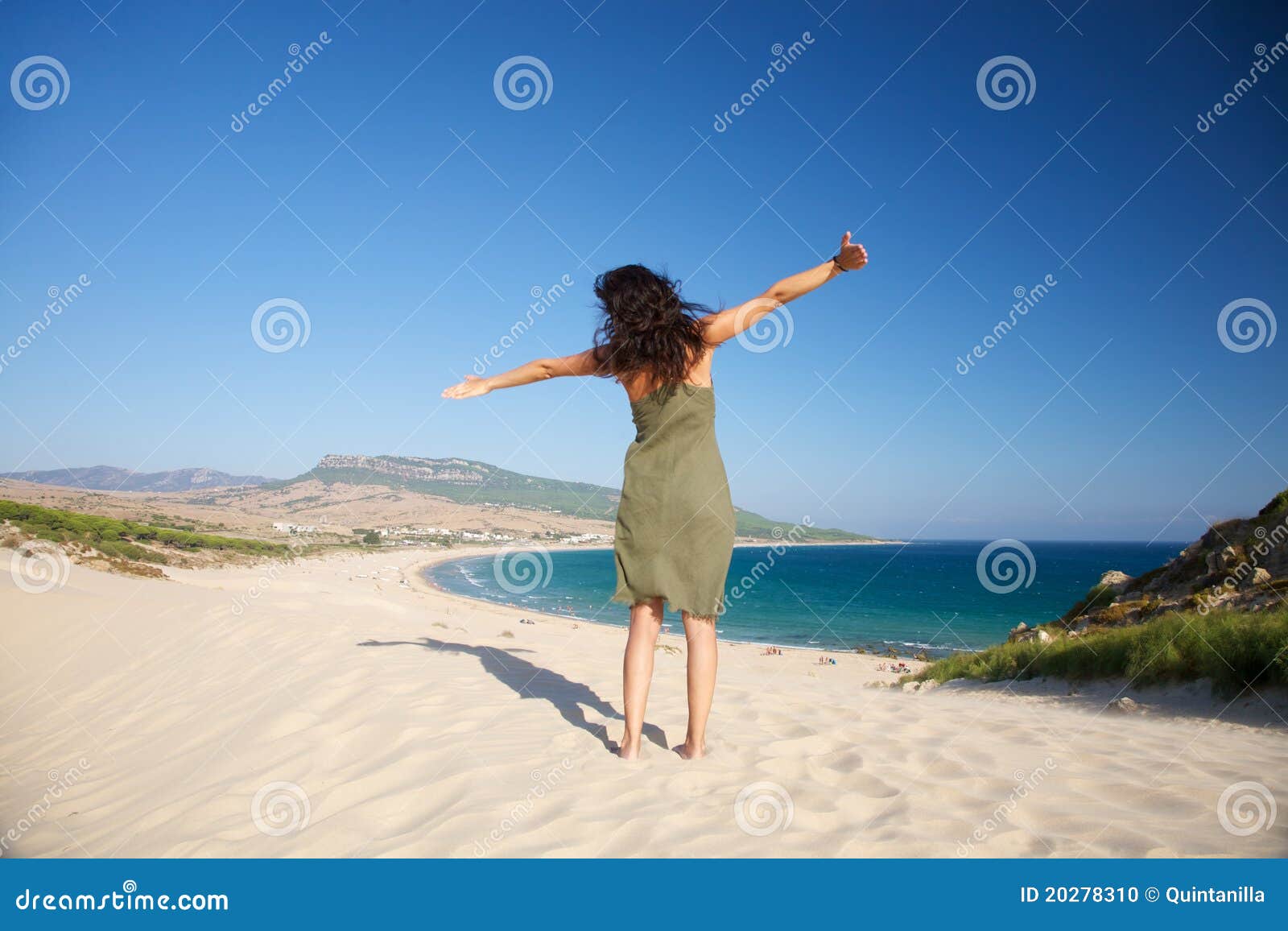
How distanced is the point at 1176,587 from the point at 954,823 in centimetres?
908

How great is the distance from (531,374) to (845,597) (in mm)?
51340

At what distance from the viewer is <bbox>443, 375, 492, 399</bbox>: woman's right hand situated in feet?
12.0

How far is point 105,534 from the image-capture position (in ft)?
72.8

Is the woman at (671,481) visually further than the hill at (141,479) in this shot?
No

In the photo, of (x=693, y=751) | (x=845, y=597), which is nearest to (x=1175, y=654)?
(x=693, y=751)

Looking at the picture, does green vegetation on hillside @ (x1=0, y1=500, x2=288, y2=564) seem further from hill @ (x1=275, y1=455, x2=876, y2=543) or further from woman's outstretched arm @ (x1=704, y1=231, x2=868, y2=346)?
hill @ (x1=275, y1=455, x2=876, y2=543)

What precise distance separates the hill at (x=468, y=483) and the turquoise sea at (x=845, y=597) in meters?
23.7

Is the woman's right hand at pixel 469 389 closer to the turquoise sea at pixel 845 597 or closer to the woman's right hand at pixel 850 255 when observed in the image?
the woman's right hand at pixel 850 255

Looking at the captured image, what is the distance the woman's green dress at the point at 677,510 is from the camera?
3.27 metres

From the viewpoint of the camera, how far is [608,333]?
342 cm

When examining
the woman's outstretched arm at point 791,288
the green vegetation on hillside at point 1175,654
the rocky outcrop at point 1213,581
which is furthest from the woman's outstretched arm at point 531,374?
the rocky outcrop at point 1213,581

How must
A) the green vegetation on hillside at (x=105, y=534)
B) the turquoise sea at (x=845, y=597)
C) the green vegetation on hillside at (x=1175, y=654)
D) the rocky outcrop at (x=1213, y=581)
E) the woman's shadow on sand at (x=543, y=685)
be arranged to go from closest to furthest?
the woman's shadow on sand at (x=543, y=685), the green vegetation on hillside at (x=1175, y=654), the rocky outcrop at (x=1213, y=581), the green vegetation on hillside at (x=105, y=534), the turquoise sea at (x=845, y=597)

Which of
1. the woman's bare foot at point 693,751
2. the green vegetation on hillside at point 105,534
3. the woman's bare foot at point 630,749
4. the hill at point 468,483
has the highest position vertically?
the hill at point 468,483

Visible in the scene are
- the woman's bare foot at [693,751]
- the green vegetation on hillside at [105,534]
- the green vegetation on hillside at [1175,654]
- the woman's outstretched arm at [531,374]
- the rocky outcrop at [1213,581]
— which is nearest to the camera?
the woman's bare foot at [693,751]
